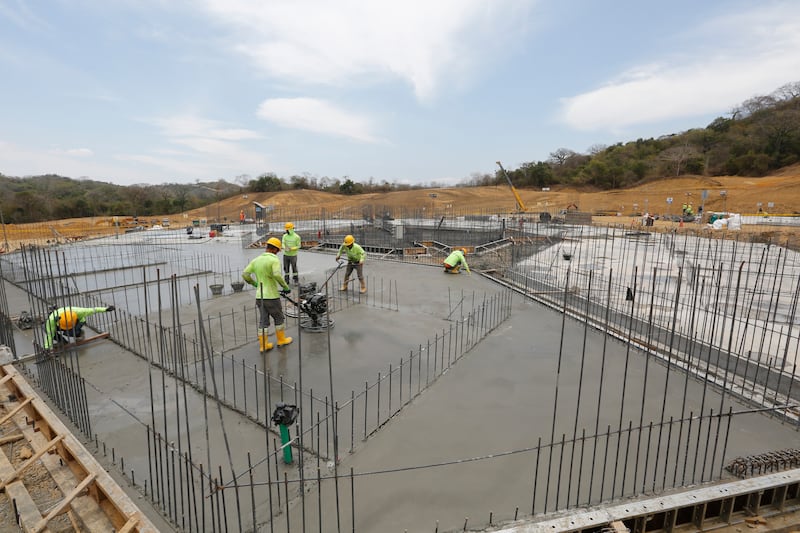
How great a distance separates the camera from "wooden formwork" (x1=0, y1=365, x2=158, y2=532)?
2939 millimetres

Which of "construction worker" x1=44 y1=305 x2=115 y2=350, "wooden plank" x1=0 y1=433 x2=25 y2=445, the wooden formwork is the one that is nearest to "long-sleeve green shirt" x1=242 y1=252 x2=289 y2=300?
"construction worker" x1=44 y1=305 x2=115 y2=350

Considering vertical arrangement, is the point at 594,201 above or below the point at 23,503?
above

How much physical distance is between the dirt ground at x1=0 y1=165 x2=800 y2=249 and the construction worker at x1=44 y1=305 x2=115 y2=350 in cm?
1862

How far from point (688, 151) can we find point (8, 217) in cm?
6945

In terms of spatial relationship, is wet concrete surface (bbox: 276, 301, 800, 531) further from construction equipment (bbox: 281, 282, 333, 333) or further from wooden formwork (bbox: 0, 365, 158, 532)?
construction equipment (bbox: 281, 282, 333, 333)

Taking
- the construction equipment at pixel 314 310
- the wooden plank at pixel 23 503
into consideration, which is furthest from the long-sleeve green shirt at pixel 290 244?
the wooden plank at pixel 23 503

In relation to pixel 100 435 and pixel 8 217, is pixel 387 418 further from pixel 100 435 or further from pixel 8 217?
pixel 8 217

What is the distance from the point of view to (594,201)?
4122 centimetres

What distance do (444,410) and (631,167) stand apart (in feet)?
171

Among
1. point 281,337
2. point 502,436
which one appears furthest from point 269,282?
point 502,436

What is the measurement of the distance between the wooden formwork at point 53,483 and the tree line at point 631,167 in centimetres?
4357

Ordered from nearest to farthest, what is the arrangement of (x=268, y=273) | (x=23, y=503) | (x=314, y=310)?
(x=23, y=503) < (x=268, y=273) < (x=314, y=310)

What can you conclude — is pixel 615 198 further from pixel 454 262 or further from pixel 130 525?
pixel 130 525

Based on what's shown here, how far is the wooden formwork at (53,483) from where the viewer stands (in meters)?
2.94
